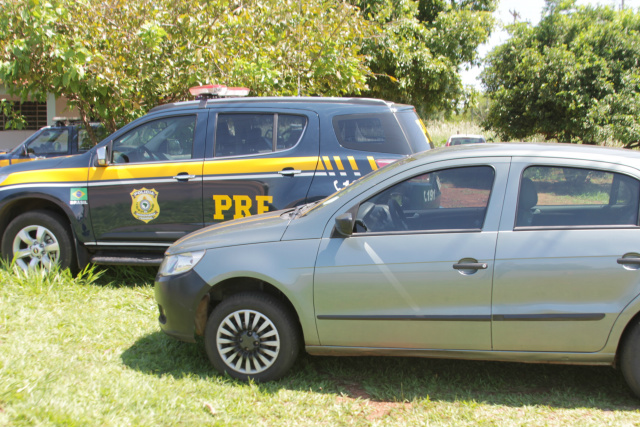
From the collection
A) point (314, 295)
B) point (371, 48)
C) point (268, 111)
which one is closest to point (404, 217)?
point (314, 295)

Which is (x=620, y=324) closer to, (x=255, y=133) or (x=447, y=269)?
(x=447, y=269)

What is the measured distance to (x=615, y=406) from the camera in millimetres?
3525

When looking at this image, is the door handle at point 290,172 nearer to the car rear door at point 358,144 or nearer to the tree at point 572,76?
the car rear door at point 358,144

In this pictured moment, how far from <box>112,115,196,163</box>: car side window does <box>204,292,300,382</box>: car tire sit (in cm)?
248

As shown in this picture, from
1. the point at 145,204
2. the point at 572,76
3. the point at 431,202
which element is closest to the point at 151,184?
the point at 145,204

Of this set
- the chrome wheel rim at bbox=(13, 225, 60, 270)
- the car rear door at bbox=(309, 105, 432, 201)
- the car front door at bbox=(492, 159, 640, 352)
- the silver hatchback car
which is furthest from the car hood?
the chrome wheel rim at bbox=(13, 225, 60, 270)

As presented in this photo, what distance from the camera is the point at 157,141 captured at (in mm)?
5918

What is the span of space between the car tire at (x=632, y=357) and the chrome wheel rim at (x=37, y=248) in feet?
16.9

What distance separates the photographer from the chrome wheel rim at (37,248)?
19.5ft

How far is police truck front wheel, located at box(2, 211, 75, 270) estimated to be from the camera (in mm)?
5918

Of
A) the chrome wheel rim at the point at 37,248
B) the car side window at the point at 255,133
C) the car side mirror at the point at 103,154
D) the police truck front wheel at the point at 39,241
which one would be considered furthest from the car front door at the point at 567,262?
A: the chrome wheel rim at the point at 37,248

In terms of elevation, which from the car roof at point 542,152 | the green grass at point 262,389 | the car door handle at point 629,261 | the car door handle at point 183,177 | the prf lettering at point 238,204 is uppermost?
the car roof at point 542,152

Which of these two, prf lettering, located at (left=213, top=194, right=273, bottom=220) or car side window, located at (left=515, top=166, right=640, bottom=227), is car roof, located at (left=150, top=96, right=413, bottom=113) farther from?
car side window, located at (left=515, top=166, right=640, bottom=227)

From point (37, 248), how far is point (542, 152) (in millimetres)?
4965
